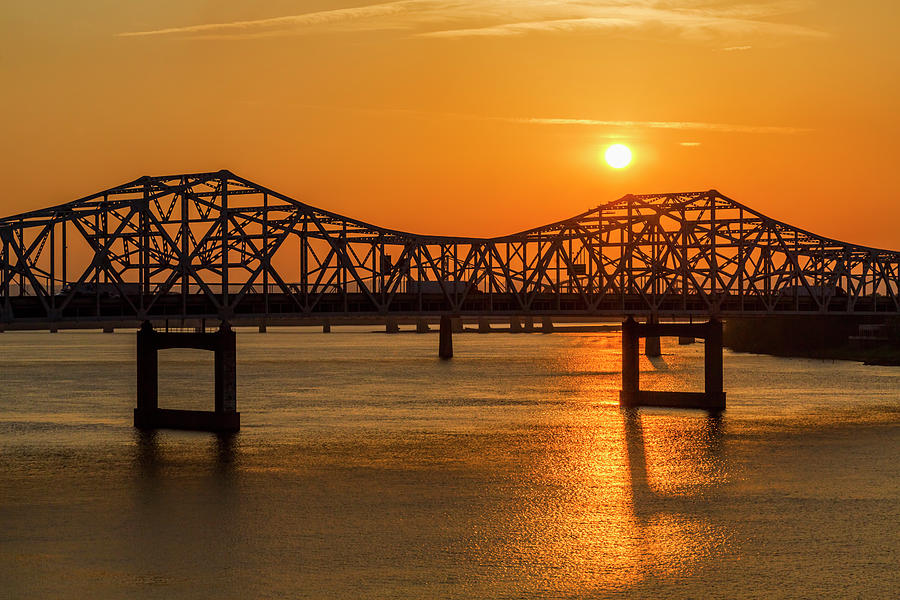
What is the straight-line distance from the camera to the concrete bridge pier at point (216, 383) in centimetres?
8956

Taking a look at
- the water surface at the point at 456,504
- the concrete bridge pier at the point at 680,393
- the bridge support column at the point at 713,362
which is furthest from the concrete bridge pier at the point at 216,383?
the bridge support column at the point at 713,362

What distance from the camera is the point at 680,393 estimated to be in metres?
113

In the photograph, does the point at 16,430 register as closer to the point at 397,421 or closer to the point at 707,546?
the point at 397,421

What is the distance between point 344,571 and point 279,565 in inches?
91.5

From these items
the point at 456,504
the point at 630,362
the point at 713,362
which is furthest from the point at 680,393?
the point at 456,504

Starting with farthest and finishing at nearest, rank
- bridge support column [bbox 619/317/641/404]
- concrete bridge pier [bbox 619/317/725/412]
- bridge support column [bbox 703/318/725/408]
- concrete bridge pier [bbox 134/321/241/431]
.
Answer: bridge support column [bbox 619/317/641/404] → concrete bridge pier [bbox 619/317/725/412] → bridge support column [bbox 703/318/725/408] → concrete bridge pier [bbox 134/321/241/431]

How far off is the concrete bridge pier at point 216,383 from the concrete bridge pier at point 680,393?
37.1 meters

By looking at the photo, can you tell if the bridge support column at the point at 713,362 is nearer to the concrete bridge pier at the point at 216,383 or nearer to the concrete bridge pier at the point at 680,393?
the concrete bridge pier at the point at 680,393

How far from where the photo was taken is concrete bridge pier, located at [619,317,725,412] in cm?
10962

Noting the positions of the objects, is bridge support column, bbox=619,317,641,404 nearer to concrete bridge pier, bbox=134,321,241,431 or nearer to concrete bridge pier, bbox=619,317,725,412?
concrete bridge pier, bbox=619,317,725,412

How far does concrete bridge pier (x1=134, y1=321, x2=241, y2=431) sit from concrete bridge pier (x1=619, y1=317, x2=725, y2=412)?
37.1m

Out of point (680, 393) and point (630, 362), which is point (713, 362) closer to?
point (680, 393)

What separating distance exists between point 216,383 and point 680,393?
137 ft

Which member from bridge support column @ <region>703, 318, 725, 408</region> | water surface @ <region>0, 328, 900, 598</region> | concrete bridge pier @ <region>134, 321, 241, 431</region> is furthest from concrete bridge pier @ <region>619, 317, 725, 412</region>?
concrete bridge pier @ <region>134, 321, 241, 431</region>
